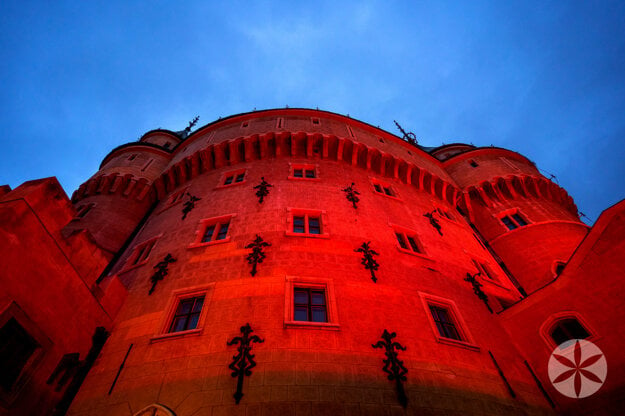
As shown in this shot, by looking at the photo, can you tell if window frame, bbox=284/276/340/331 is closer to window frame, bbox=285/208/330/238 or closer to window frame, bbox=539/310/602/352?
window frame, bbox=285/208/330/238

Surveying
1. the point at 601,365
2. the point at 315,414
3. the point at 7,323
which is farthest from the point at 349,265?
the point at 7,323

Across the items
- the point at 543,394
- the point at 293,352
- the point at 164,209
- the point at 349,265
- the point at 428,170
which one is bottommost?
the point at 543,394

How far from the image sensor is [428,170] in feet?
65.6

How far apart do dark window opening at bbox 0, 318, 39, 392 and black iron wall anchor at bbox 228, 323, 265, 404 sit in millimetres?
4523

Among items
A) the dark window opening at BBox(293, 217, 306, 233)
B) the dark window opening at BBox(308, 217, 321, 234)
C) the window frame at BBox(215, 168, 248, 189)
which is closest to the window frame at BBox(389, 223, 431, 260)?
the dark window opening at BBox(308, 217, 321, 234)

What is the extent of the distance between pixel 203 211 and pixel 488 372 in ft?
38.0

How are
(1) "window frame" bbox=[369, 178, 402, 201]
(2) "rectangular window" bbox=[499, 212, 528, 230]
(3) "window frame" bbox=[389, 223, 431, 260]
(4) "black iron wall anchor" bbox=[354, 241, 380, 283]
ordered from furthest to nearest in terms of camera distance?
(2) "rectangular window" bbox=[499, 212, 528, 230]
(1) "window frame" bbox=[369, 178, 402, 201]
(3) "window frame" bbox=[389, 223, 431, 260]
(4) "black iron wall anchor" bbox=[354, 241, 380, 283]

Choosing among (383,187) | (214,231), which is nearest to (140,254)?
(214,231)

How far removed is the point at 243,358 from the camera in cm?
742

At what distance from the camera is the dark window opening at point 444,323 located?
31.4 feet

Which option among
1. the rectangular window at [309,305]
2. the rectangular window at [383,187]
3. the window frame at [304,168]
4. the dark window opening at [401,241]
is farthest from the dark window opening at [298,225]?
the rectangular window at [383,187]

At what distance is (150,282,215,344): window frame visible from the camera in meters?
8.48

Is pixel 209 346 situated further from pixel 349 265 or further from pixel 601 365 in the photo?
pixel 601 365

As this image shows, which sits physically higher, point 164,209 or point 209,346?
point 164,209
